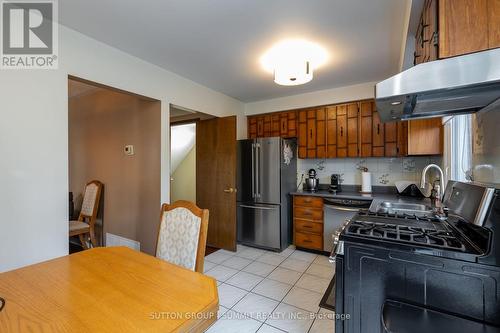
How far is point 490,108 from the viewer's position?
135 centimetres

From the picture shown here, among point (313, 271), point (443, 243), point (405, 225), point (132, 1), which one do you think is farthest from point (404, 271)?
point (132, 1)

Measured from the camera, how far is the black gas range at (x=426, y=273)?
94cm

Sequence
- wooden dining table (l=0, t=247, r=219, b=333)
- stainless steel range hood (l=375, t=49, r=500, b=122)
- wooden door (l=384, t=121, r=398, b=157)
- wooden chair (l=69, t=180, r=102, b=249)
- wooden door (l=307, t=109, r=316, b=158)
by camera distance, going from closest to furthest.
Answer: wooden dining table (l=0, t=247, r=219, b=333), stainless steel range hood (l=375, t=49, r=500, b=122), wooden door (l=384, t=121, r=398, b=157), wooden chair (l=69, t=180, r=102, b=249), wooden door (l=307, t=109, r=316, b=158)

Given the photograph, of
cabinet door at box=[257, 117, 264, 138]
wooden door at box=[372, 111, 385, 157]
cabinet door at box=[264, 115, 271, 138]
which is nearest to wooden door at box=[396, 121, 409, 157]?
wooden door at box=[372, 111, 385, 157]

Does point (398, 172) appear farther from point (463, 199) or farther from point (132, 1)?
point (132, 1)

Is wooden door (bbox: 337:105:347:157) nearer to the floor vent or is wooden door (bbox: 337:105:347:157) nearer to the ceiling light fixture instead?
the ceiling light fixture

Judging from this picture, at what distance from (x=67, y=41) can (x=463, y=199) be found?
3.00 meters

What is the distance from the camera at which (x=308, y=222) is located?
328 centimetres

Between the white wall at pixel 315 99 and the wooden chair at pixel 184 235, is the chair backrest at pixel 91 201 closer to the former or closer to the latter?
the wooden chair at pixel 184 235

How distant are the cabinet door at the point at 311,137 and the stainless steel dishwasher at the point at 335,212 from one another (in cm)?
82

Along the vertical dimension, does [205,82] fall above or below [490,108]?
above

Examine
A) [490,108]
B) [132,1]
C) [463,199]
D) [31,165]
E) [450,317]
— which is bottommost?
[450,317]

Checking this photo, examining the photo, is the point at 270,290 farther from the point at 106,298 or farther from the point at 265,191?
the point at 106,298

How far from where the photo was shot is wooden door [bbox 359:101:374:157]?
10.4 ft
